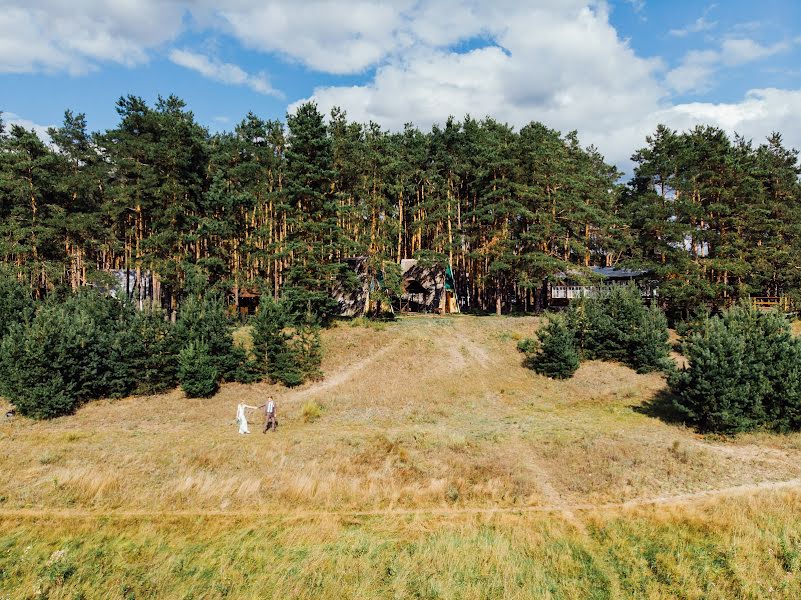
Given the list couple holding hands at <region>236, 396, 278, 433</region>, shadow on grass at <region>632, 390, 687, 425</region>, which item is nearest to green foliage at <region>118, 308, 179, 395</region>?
couple holding hands at <region>236, 396, 278, 433</region>

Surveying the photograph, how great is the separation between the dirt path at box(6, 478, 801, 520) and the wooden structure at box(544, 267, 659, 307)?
19.8 meters

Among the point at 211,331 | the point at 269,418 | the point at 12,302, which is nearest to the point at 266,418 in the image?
the point at 269,418

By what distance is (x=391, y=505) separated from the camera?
44.2ft

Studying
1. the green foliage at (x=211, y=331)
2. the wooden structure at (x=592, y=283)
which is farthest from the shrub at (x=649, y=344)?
the green foliage at (x=211, y=331)

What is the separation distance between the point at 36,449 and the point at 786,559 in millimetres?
23863

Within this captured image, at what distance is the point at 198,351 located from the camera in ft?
80.8

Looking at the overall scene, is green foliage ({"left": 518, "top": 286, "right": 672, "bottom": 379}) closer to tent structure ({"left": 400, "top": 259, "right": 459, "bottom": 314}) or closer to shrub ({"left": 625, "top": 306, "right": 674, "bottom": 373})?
shrub ({"left": 625, "top": 306, "right": 674, "bottom": 373})

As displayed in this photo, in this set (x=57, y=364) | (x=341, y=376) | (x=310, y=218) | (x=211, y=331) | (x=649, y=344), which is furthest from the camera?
(x=310, y=218)

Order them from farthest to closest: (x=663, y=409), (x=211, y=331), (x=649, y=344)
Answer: (x=649, y=344) < (x=211, y=331) < (x=663, y=409)

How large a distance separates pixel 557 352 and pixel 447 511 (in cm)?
1821

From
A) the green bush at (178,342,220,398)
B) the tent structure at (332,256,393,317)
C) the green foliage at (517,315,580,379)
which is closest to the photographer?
the green bush at (178,342,220,398)

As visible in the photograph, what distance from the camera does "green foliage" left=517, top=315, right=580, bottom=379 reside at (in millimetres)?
28734

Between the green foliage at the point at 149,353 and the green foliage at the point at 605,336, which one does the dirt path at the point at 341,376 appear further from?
the green foliage at the point at 605,336

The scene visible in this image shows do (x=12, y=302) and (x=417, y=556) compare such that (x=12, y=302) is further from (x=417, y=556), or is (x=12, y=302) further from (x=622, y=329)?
(x=622, y=329)
